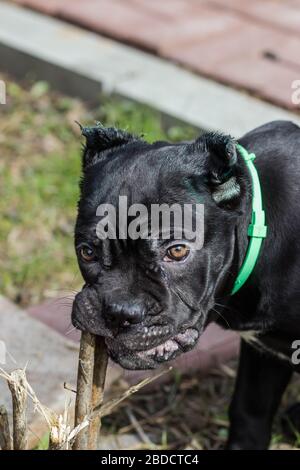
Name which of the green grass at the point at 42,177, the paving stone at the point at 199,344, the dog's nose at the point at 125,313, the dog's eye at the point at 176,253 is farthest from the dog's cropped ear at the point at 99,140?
the green grass at the point at 42,177

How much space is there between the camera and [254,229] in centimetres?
286

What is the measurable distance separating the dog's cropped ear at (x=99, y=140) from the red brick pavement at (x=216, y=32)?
207 centimetres

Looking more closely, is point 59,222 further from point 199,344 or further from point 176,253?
point 176,253

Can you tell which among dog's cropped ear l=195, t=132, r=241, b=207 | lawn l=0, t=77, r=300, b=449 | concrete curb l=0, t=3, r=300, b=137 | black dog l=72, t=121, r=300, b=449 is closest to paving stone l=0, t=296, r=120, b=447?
lawn l=0, t=77, r=300, b=449

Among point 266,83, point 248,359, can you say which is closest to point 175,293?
point 248,359

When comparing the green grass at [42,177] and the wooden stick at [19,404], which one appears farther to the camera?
the green grass at [42,177]

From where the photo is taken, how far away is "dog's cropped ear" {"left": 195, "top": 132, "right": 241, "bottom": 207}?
107 inches

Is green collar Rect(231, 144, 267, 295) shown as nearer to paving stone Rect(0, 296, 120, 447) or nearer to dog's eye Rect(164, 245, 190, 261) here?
dog's eye Rect(164, 245, 190, 261)

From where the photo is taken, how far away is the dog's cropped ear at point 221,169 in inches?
107

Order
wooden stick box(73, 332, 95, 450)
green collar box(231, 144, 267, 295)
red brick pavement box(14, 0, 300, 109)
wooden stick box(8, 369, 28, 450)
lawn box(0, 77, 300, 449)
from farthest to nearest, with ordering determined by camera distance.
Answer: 1. red brick pavement box(14, 0, 300, 109)
2. lawn box(0, 77, 300, 449)
3. green collar box(231, 144, 267, 295)
4. wooden stick box(73, 332, 95, 450)
5. wooden stick box(8, 369, 28, 450)

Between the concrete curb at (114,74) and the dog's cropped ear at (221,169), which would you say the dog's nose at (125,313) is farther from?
the concrete curb at (114,74)

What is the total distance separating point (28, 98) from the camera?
557 cm

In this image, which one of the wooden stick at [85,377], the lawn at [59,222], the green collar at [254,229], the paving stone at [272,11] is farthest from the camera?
the paving stone at [272,11]

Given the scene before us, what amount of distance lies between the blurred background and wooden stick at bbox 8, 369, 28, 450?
1092mm
